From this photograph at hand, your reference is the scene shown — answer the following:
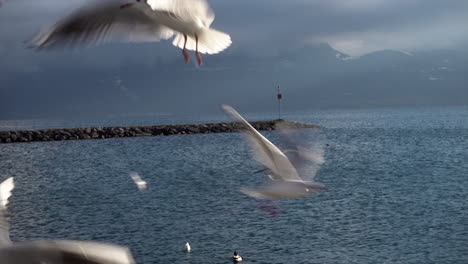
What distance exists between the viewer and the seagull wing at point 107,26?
1.85 meters

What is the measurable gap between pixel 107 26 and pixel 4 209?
73cm

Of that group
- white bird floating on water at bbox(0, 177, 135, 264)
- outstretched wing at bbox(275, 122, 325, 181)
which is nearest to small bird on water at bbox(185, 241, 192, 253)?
outstretched wing at bbox(275, 122, 325, 181)

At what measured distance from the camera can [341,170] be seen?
64.5 metres

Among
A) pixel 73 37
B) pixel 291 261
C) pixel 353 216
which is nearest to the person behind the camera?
pixel 73 37

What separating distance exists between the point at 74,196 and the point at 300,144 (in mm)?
49827

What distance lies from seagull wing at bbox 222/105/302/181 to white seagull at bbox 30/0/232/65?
0.37 meters

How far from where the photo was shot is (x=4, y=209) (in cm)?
171

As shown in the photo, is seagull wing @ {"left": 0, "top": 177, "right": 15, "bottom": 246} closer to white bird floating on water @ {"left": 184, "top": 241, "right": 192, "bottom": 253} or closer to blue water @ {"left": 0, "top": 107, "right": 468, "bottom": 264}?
blue water @ {"left": 0, "top": 107, "right": 468, "bottom": 264}

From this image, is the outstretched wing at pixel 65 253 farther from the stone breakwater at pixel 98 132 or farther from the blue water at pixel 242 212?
the stone breakwater at pixel 98 132

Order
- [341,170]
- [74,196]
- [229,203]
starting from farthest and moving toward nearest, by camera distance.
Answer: [341,170] → [74,196] → [229,203]

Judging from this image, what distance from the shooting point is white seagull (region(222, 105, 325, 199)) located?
6.33 feet

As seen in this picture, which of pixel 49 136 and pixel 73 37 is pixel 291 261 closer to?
pixel 73 37

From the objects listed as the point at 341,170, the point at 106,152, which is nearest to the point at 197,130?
the point at 106,152

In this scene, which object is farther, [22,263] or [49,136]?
[49,136]
